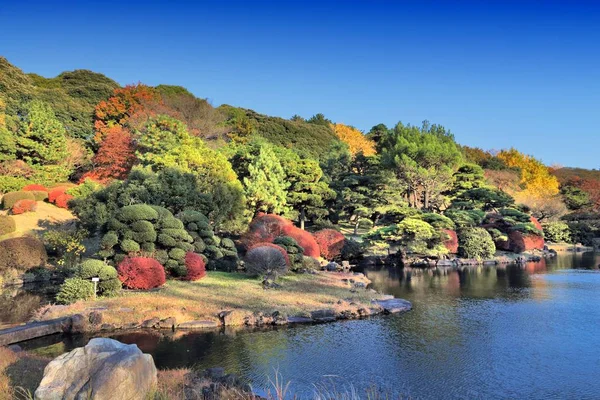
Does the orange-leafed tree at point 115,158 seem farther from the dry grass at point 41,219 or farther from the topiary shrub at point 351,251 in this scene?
the topiary shrub at point 351,251

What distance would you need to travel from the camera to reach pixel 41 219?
31422 millimetres

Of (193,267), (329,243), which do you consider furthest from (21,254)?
(329,243)

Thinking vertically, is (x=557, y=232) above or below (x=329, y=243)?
above

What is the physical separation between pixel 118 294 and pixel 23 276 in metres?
8.98

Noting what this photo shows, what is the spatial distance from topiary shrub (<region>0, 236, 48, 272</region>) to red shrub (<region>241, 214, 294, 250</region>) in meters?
10.9

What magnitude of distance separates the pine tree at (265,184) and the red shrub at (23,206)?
49.8 ft

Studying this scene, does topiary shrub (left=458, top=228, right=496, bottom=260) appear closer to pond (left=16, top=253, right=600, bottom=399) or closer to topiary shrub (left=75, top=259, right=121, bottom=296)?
pond (left=16, top=253, right=600, bottom=399)

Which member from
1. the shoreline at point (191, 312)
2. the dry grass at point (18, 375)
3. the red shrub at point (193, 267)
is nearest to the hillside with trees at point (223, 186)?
the red shrub at point (193, 267)

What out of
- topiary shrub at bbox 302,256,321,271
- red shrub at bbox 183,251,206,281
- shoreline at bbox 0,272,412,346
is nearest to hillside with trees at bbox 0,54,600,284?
red shrub at bbox 183,251,206,281

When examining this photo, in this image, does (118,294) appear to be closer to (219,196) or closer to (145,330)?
(145,330)

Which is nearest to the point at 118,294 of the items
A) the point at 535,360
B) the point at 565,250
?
the point at 535,360

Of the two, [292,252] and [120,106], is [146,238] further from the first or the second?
[120,106]

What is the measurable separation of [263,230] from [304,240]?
8.84 ft

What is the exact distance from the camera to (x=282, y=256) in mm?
20922
